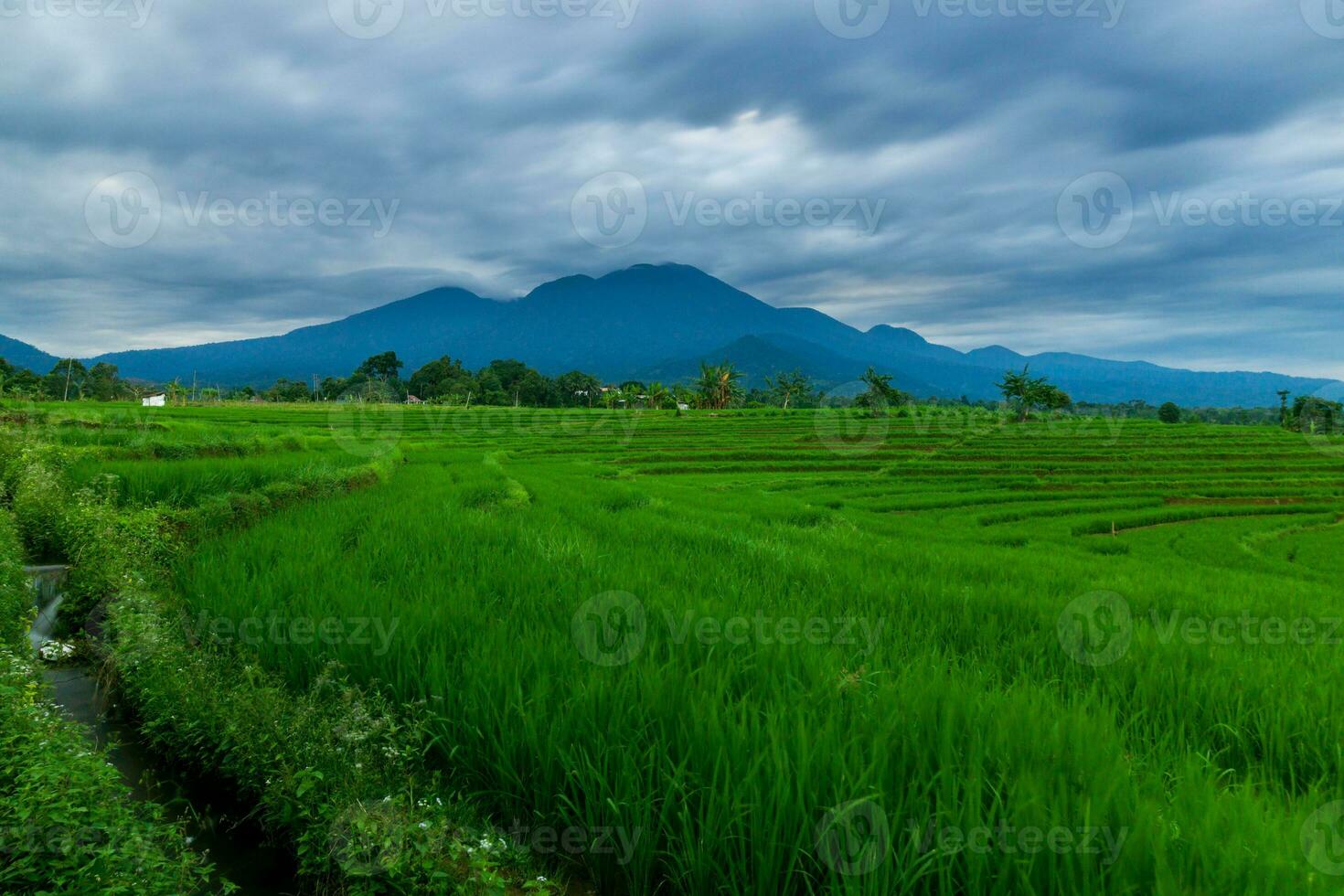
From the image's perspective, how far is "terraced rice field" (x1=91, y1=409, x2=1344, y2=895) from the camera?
5.99 feet

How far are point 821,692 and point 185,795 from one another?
9.70 feet

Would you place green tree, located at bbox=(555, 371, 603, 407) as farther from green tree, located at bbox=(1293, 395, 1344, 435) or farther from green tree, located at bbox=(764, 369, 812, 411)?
green tree, located at bbox=(1293, 395, 1344, 435)

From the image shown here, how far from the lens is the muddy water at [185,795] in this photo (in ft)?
7.91

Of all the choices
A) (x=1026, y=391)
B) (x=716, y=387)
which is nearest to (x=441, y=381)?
(x=716, y=387)

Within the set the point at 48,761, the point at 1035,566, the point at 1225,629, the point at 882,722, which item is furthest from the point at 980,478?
the point at 48,761

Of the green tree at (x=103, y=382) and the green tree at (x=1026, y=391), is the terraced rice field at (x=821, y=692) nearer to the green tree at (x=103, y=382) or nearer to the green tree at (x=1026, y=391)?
the green tree at (x=1026, y=391)

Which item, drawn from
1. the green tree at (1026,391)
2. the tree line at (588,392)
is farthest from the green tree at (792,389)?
the green tree at (1026,391)

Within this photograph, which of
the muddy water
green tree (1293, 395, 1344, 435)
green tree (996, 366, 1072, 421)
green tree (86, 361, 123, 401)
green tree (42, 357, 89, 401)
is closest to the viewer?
the muddy water

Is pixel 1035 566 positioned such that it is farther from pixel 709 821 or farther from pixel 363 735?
pixel 363 735

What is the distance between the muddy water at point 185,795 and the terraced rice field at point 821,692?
25.2 inches

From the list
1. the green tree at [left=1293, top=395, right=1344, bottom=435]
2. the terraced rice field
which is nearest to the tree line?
the green tree at [left=1293, top=395, right=1344, bottom=435]

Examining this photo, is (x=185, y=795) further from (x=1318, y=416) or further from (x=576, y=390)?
(x=576, y=390)

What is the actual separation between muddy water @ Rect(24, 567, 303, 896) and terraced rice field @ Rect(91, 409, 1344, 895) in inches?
25.2

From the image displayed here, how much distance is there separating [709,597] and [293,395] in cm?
9857
